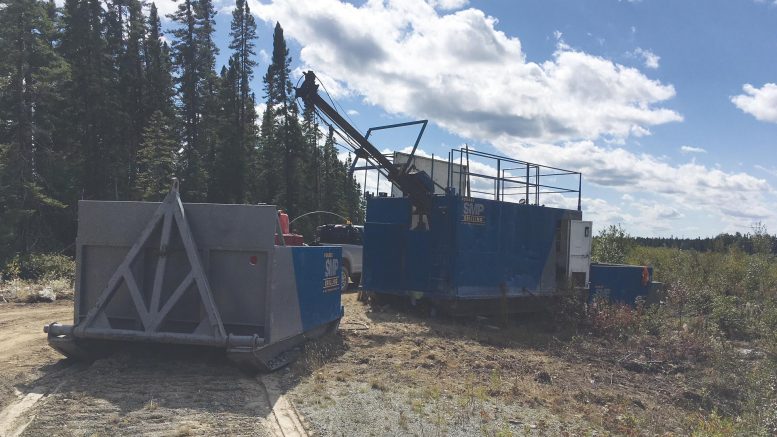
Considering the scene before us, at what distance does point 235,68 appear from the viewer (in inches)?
2223

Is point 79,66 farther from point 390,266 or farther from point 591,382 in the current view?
point 591,382

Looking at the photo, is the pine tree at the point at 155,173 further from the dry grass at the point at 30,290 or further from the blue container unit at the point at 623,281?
the blue container unit at the point at 623,281

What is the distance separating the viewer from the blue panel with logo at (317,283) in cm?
860

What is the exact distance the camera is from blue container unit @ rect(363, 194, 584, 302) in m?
13.6

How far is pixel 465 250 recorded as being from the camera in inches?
537

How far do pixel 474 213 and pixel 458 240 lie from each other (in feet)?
2.69

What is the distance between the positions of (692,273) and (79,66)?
4104cm

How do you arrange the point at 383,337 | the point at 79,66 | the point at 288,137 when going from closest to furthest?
1. the point at 383,337
2. the point at 79,66
3. the point at 288,137

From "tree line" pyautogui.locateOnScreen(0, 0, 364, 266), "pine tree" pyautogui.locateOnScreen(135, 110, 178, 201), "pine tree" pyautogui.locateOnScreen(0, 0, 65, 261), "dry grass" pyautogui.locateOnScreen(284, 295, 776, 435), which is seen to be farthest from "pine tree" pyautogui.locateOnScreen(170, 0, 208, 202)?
"dry grass" pyautogui.locateOnScreen(284, 295, 776, 435)

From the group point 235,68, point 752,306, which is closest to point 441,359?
point 752,306

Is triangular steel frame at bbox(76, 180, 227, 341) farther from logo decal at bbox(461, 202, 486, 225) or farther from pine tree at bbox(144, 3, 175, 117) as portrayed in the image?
pine tree at bbox(144, 3, 175, 117)

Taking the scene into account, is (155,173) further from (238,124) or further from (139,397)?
(139,397)

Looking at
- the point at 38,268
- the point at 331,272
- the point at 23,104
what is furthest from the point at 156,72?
the point at 331,272

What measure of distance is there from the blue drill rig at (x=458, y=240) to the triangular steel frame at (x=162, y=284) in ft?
21.0
